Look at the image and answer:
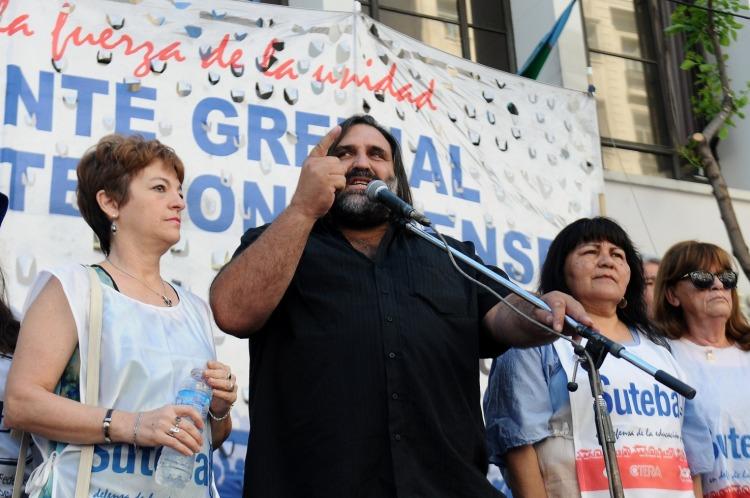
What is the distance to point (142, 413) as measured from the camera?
2662 mm

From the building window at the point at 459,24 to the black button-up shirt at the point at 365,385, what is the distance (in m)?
3.89

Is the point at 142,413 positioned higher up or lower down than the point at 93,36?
lower down

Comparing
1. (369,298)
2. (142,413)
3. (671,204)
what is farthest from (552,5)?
(142,413)

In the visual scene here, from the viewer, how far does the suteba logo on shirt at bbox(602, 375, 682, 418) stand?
352cm

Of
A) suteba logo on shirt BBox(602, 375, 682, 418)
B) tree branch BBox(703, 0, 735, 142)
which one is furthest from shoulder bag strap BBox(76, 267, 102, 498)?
tree branch BBox(703, 0, 735, 142)

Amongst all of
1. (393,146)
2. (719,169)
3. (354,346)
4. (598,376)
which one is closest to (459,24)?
(719,169)

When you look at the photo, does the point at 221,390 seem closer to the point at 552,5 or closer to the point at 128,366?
the point at 128,366

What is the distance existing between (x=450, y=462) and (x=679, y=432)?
1.09 m

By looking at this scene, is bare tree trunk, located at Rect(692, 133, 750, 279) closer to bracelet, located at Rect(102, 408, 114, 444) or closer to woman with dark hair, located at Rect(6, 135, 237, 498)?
woman with dark hair, located at Rect(6, 135, 237, 498)

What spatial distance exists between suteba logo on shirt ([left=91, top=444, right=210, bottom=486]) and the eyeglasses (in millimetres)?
2204

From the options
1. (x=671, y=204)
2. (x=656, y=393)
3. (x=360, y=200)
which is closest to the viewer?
(x=360, y=200)

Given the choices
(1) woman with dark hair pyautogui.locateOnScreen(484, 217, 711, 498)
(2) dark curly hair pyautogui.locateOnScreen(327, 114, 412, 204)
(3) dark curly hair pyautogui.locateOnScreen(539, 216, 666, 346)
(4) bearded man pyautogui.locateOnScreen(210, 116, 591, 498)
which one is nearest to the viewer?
(4) bearded man pyautogui.locateOnScreen(210, 116, 591, 498)

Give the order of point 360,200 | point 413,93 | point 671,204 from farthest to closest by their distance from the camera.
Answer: point 671,204, point 413,93, point 360,200

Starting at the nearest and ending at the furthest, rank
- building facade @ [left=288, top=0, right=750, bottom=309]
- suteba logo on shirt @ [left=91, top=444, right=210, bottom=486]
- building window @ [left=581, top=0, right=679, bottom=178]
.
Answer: suteba logo on shirt @ [left=91, top=444, right=210, bottom=486] < building facade @ [left=288, top=0, right=750, bottom=309] < building window @ [left=581, top=0, right=679, bottom=178]
